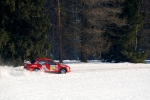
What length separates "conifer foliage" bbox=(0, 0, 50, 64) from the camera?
31.7m

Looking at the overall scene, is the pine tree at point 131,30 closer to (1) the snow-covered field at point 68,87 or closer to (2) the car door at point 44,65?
(1) the snow-covered field at point 68,87

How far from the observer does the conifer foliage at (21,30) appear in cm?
3170

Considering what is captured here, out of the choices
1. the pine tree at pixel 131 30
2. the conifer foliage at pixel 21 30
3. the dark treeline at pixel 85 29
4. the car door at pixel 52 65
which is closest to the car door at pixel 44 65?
the car door at pixel 52 65

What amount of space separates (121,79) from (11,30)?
550 inches

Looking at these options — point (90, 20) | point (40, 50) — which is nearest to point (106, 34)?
point (90, 20)

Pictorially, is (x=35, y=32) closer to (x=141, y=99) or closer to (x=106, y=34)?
(x=106, y=34)

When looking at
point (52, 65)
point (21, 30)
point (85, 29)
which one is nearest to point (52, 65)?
point (52, 65)

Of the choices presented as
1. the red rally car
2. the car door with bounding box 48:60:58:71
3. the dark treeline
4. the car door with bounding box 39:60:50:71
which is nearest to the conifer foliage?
the dark treeline

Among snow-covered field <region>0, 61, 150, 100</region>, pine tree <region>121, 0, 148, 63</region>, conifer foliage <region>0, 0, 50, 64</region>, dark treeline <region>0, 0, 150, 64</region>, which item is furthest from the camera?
pine tree <region>121, 0, 148, 63</region>

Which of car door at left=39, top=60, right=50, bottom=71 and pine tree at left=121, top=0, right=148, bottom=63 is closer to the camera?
car door at left=39, top=60, right=50, bottom=71

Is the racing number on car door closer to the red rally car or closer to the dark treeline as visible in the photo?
the red rally car

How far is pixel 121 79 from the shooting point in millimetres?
24172

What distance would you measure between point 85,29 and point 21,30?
9.77m

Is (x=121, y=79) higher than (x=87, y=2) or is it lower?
lower
